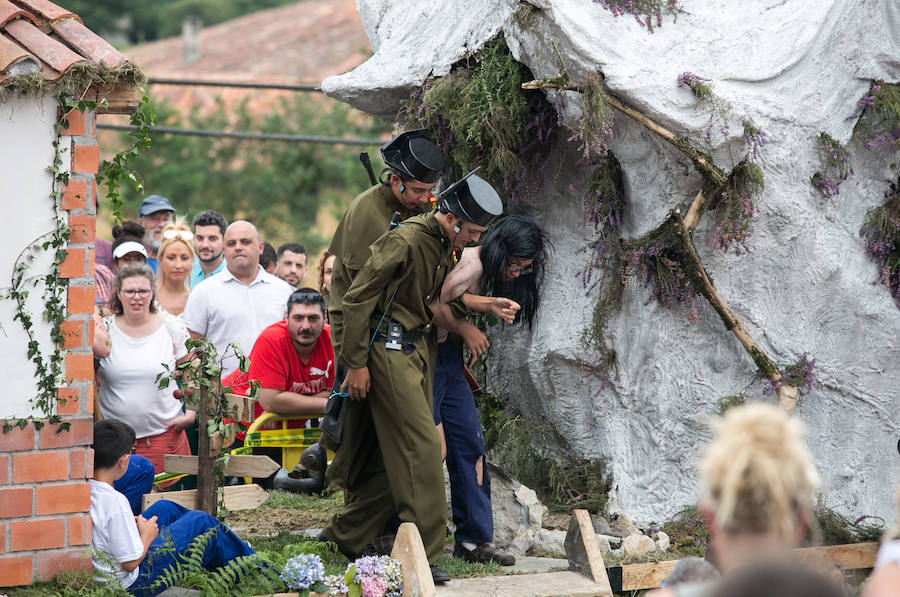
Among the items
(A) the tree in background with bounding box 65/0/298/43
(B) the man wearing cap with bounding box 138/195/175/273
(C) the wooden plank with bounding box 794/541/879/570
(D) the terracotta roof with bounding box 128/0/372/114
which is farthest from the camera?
(A) the tree in background with bounding box 65/0/298/43

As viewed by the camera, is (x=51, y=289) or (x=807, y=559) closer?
(x=51, y=289)

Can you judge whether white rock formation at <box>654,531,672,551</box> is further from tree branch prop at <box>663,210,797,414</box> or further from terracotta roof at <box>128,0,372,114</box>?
terracotta roof at <box>128,0,372,114</box>

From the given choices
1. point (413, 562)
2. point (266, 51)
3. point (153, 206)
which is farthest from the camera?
Answer: point (266, 51)

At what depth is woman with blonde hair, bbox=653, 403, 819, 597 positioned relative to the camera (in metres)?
2.23

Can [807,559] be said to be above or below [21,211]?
below

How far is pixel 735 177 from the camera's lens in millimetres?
5949

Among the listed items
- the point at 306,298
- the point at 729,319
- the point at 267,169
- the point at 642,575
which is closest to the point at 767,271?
the point at 729,319

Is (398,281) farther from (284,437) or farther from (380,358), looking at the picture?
(284,437)

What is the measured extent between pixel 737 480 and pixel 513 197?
14.6 ft

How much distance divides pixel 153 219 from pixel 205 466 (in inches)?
153

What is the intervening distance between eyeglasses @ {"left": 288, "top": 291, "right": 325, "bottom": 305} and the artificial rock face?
4.73ft

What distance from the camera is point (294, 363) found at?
659 cm

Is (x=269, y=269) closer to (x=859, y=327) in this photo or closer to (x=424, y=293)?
(x=424, y=293)

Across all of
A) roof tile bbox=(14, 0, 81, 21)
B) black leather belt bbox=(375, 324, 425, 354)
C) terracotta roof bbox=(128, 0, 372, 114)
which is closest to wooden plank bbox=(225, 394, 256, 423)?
black leather belt bbox=(375, 324, 425, 354)
